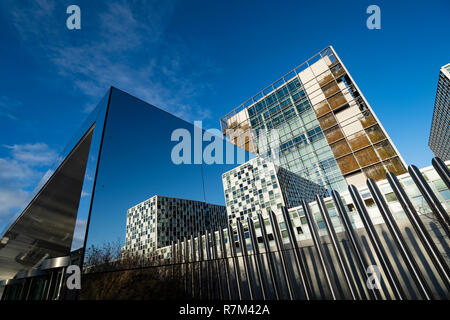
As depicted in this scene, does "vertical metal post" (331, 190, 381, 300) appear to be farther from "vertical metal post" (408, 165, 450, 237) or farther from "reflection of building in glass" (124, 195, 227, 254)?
"reflection of building in glass" (124, 195, 227, 254)

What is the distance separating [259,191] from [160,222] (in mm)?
29717

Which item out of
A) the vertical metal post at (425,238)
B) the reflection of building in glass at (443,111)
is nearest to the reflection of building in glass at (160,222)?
Result: the vertical metal post at (425,238)

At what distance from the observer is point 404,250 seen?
10.4 ft

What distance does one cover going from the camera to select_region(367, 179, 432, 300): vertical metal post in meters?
2.96

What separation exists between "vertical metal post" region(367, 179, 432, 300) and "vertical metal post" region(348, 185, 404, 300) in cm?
26

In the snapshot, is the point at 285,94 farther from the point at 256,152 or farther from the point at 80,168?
the point at 80,168

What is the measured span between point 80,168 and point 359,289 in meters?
6.06

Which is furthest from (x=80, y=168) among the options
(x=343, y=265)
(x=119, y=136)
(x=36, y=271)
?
(x=343, y=265)

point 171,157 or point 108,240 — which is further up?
point 171,157

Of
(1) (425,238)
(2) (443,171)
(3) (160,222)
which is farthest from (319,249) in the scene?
(3) (160,222)

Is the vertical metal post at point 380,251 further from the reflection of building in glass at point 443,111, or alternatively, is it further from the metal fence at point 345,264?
the reflection of building in glass at point 443,111

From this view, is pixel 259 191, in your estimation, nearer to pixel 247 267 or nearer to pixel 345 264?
pixel 247 267

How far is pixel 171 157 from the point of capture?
14.4 feet
